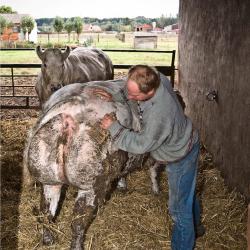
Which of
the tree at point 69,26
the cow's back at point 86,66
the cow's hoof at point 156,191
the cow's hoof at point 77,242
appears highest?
the tree at point 69,26

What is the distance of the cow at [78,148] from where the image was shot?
3117 mm

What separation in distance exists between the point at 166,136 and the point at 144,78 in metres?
0.48

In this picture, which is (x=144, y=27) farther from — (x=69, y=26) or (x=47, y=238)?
(x=47, y=238)

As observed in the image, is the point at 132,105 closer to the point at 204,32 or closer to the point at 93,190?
the point at 93,190

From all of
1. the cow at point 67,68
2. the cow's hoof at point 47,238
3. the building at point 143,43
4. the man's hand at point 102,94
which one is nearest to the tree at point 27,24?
the building at point 143,43

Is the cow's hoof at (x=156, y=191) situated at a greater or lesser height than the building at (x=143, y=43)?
lesser

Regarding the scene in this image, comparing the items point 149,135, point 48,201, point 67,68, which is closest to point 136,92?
point 149,135

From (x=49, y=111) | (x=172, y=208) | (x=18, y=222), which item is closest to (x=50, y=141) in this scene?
(x=49, y=111)

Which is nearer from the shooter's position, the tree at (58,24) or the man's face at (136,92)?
the man's face at (136,92)

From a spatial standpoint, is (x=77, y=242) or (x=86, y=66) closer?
(x=77, y=242)

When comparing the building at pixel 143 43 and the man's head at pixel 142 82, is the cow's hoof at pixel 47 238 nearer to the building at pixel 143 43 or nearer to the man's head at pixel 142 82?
the man's head at pixel 142 82

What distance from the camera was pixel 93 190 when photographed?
327 cm

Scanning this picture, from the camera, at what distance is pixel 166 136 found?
290 centimetres

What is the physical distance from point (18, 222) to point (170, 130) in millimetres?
2282
